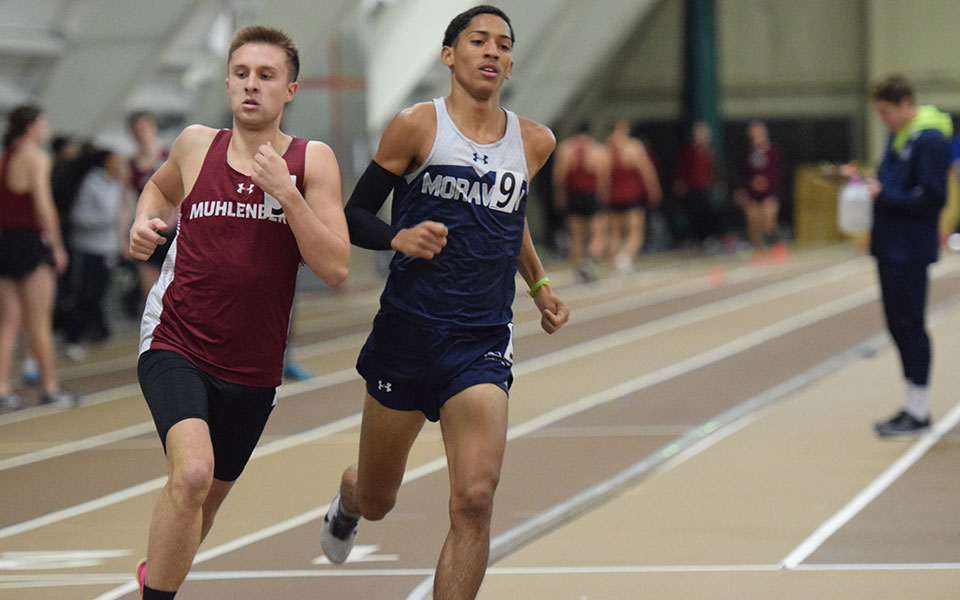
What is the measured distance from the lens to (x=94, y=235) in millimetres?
14812

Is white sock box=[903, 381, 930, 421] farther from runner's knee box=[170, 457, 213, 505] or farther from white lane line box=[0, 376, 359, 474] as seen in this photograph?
runner's knee box=[170, 457, 213, 505]

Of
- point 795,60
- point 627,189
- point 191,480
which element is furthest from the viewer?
point 795,60

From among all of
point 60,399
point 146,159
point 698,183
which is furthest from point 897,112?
point 698,183

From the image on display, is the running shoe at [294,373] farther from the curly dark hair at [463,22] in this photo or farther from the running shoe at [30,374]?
the curly dark hair at [463,22]

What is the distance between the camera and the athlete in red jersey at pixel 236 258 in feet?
15.7

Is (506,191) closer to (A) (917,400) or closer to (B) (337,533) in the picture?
(B) (337,533)

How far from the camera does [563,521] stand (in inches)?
295

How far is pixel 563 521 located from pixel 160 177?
118 inches

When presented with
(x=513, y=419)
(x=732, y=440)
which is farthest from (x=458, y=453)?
(x=513, y=419)

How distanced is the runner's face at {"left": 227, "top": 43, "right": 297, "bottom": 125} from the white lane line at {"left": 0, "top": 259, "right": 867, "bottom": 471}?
4.94m

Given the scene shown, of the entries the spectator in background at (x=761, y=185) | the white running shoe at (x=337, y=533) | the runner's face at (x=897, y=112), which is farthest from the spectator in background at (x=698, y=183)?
the white running shoe at (x=337, y=533)

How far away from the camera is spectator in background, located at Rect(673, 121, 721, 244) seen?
29.0 metres

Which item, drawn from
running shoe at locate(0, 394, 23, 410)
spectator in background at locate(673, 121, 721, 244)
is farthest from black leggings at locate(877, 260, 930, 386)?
spectator in background at locate(673, 121, 721, 244)

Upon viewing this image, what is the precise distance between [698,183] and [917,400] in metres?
19.6
